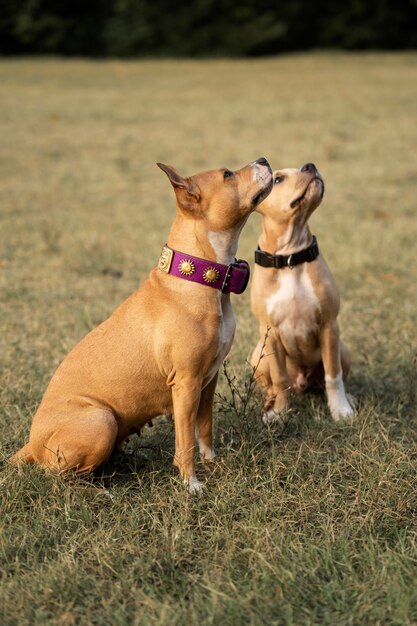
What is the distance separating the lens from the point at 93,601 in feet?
9.70

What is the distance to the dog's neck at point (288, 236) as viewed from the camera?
4.54 meters

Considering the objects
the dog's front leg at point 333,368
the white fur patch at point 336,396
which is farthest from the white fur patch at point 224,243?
the white fur patch at point 336,396

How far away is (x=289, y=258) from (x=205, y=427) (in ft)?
3.71

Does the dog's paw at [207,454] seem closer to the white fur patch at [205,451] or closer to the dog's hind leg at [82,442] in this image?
the white fur patch at [205,451]

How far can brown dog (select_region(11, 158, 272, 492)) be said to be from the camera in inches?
141

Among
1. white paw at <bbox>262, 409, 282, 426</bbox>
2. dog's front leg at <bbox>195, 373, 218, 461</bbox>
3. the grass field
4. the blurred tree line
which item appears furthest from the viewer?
the blurred tree line

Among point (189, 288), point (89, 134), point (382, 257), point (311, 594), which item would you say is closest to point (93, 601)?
point (311, 594)

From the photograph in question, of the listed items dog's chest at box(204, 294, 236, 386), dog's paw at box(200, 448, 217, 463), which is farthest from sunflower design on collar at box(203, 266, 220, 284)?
dog's paw at box(200, 448, 217, 463)

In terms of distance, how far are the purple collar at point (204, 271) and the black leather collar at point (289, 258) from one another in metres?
0.87

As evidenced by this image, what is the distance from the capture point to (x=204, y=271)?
11.9 feet

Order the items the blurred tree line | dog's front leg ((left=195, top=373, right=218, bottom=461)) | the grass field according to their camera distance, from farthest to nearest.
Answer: the blurred tree line < dog's front leg ((left=195, top=373, right=218, bottom=461)) < the grass field

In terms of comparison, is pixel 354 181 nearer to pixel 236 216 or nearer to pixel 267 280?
pixel 267 280

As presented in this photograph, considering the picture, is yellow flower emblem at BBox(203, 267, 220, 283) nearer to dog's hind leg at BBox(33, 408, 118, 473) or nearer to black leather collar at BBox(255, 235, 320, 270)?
dog's hind leg at BBox(33, 408, 118, 473)

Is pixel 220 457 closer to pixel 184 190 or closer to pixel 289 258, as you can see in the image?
pixel 289 258
